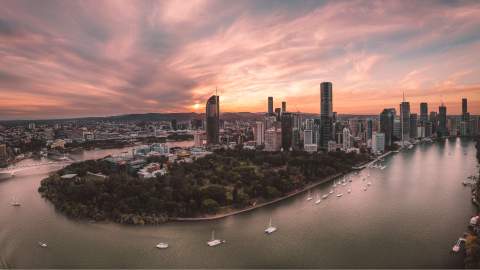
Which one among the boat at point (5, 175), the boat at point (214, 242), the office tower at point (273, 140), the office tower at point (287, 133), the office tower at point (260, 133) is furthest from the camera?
the office tower at point (260, 133)

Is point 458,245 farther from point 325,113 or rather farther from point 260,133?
point 325,113

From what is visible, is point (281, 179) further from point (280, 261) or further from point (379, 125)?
point (379, 125)

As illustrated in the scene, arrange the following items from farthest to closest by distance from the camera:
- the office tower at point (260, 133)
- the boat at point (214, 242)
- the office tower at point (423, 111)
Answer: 1. the office tower at point (423, 111)
2. the office tower at point (260, 133)
3. the boat at point (214, 242)

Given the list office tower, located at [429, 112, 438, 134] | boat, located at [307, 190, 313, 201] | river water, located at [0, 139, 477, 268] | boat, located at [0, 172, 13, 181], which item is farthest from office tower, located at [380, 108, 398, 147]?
boat, located at [0, 172, 13, 181]

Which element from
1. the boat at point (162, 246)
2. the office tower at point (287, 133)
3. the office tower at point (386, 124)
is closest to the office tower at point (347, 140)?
the office tower at point (287, 133)

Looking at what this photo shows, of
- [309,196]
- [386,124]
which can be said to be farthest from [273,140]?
[309,196]

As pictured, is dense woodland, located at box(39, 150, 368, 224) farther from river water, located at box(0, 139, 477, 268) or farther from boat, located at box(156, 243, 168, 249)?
boat, located at box(156, 243, 168, 249)

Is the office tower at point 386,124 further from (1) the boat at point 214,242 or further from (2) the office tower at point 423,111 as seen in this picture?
(1) the boat at point 214,242
